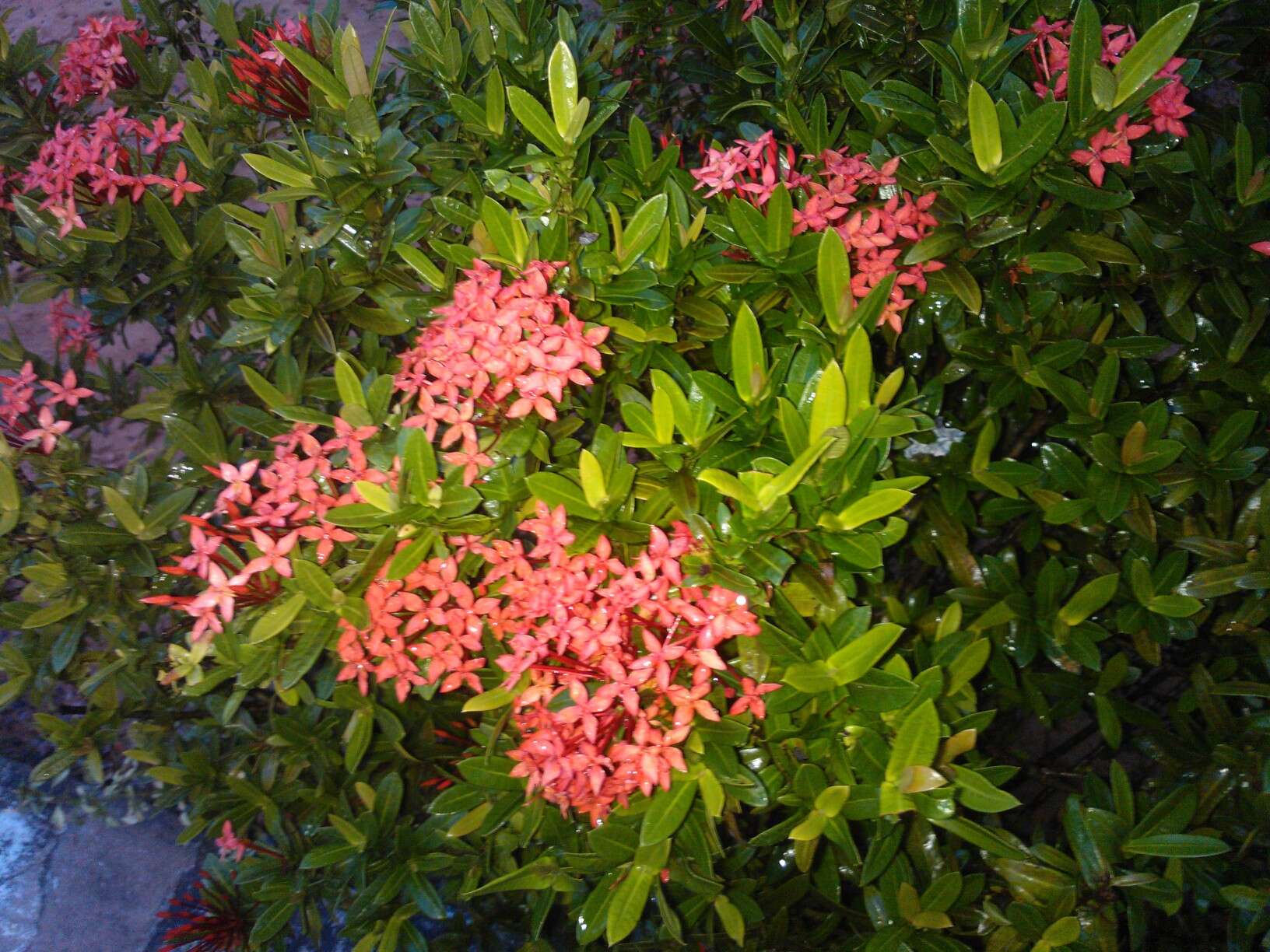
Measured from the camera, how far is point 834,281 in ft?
3.64

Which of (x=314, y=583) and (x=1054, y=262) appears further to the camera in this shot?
(x=1054, y=262)

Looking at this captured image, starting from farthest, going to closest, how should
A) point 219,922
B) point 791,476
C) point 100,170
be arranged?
point 219,922, point 100,170, point 791,476

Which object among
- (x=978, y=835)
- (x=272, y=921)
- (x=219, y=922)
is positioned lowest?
(x=219, y=922)

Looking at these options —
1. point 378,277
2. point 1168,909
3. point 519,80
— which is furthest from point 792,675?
point 519,80

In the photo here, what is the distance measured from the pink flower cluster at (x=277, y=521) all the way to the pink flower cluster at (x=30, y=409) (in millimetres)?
584

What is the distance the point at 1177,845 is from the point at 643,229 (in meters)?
1.11

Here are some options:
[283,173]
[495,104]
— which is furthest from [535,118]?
[283,173]

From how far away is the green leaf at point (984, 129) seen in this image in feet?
3.75

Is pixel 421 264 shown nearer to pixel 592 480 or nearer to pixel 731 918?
pixel 592 480

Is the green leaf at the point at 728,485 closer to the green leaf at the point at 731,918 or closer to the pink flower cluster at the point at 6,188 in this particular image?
the green leaf at the point at 731,918

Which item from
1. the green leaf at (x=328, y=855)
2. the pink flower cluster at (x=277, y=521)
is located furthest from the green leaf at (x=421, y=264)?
the green leaf at (x=328, y=855)

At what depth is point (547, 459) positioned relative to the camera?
1395 mm

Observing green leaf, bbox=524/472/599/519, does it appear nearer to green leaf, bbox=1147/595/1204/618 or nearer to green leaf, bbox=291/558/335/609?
green leaf, bbox=291/558/335/609

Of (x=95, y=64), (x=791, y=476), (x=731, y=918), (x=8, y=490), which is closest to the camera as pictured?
(x=791, y=476)
